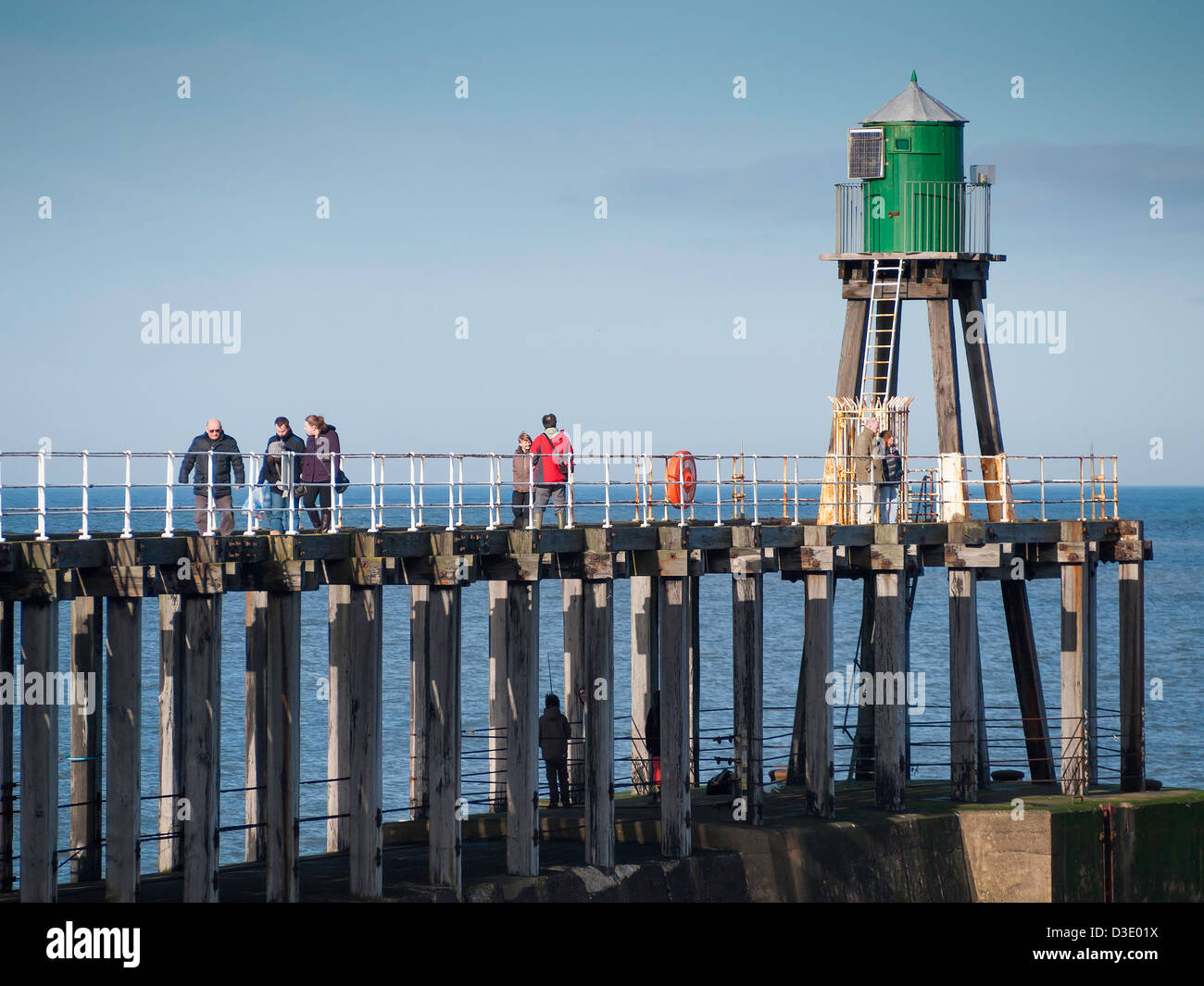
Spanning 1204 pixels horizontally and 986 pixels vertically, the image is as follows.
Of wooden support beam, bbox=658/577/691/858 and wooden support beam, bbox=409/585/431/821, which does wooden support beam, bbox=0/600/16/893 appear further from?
wooden support beam, bbox=658/577/691/858

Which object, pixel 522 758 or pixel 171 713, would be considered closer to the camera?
pixel 522 758

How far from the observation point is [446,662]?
69.5 feet

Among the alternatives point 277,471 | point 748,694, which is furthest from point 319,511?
point 748,694

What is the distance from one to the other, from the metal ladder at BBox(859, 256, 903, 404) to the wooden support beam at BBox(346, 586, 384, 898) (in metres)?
12.5

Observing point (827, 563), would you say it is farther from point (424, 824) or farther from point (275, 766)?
point (275, 766)

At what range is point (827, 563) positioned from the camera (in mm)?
25578

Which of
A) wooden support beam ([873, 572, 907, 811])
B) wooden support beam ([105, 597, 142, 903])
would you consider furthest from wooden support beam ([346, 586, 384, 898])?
wooden support beam ([873, 572, 907, 811])

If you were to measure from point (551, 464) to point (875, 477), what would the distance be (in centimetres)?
525

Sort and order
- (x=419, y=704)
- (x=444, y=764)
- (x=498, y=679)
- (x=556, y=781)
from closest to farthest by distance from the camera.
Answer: (x=444, y=764) < (x=498, y=679) < (x=556, y=781) < (x=419, y=704)

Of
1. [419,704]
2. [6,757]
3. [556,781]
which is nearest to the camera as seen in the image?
[6,757]

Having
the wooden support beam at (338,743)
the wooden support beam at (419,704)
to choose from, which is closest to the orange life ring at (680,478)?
the wooden support beam at (419,704)

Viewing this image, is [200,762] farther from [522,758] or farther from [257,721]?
[257,721]

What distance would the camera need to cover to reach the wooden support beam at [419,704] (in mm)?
24406

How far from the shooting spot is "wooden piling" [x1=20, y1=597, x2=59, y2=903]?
17.5 metres
